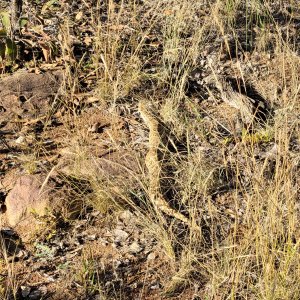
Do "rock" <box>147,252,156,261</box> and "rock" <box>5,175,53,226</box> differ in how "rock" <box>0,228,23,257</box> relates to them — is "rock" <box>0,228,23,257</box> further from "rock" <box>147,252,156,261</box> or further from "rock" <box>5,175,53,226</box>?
"rock" <box>147,252,156,261</box>

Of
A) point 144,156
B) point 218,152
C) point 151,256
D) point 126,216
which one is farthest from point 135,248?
point 218,152

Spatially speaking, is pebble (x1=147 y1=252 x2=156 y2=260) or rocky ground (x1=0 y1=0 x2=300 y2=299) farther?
pebble (x1=147 y1=252 x2=156 y2=260)

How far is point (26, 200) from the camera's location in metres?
3.46

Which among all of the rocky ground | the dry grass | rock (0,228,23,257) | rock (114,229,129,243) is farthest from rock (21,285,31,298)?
the dry grass

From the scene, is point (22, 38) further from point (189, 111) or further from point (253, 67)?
point (253, 67)

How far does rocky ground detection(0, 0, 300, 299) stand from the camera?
304cm

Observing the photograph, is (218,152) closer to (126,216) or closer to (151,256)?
(126,216)

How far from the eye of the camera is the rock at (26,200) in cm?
344

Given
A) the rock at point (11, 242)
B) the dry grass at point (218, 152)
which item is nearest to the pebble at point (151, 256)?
the dry grass at point (218, 152)

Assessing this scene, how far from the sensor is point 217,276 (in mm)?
2961

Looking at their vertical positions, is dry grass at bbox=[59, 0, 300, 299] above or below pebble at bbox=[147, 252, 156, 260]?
above

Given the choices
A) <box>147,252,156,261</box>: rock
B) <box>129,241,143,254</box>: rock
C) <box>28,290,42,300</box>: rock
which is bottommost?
<box>28,290,42,300</box>: rock

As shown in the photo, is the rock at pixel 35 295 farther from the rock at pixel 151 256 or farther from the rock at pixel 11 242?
the rock at pixel 151 256

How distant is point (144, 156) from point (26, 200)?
88 centimetres
